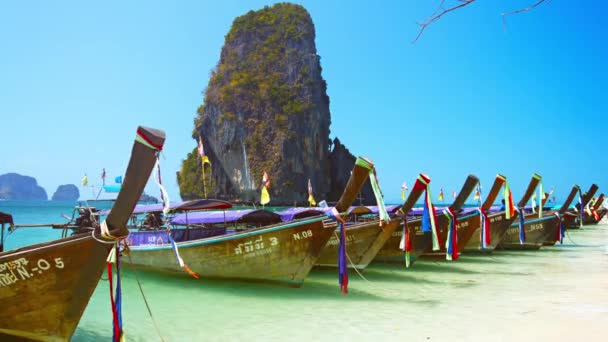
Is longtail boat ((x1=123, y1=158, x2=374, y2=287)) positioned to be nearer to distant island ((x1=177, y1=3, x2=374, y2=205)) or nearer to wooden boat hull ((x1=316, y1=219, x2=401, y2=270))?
wooden boat hull ((x1=316, y1=219, x2=401, y2=270))

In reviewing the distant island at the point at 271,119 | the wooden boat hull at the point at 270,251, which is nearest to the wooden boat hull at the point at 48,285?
the wooden boat hull at the point at 270,251

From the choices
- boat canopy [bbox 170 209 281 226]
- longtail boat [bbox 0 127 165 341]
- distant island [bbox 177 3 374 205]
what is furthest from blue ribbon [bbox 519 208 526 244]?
distant island [bbox 177 3 374 205]

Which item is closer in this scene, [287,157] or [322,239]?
[322,239]

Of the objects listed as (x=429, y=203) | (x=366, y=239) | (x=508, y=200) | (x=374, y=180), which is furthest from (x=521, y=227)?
(x=374, y=180)

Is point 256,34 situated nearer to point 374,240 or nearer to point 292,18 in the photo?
point 292,18

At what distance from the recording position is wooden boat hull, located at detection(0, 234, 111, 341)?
4430 mm

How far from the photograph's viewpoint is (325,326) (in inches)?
255

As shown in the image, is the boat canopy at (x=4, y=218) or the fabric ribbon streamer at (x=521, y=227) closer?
the boat canopy at (x=4, y=218)

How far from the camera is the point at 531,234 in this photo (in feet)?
54.7

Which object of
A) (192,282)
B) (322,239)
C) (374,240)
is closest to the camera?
(322,239)

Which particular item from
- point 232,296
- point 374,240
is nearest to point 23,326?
point 232,296

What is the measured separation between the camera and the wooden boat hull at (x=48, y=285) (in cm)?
443

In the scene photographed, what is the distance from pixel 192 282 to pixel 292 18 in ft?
198

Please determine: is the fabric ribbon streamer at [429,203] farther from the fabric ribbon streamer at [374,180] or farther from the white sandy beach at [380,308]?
the fabric ribbon streamer at [374,180]
